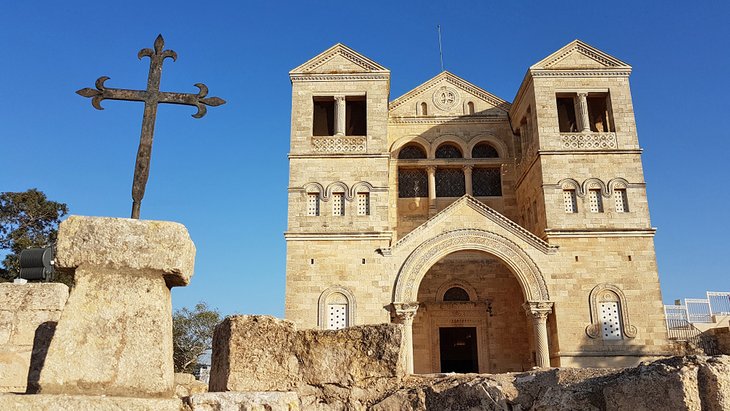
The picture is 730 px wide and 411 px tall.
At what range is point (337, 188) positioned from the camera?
21094 millimetres

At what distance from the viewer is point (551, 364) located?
1886 cm

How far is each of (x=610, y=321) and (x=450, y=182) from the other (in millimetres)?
8806

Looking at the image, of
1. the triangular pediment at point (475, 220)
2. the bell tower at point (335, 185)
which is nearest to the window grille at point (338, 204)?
the bell tower at point (335, 185)

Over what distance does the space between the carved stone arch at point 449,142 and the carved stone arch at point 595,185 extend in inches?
221

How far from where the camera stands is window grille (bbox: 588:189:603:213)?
20.6m

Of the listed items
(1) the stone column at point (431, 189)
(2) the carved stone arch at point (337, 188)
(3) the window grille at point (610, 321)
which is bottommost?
(3) the window grille at point (610, 321)

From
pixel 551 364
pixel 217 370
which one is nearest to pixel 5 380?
pixel 217 370

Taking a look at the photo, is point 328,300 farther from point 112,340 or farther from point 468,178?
point 112,340

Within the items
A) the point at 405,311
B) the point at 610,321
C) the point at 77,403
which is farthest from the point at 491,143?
the point at 77,403

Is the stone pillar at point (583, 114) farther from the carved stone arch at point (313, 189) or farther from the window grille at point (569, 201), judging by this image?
the carved stone arch at point (313, 189)

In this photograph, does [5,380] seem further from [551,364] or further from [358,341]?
[551,364]

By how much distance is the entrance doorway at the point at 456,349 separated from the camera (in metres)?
22.7

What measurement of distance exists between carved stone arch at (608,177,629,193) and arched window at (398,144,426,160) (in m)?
7.84

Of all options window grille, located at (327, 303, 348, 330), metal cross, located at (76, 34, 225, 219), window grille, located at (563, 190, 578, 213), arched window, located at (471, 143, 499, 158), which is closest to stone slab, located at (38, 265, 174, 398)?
metal cross, located at (76, 34, 225, 219)
